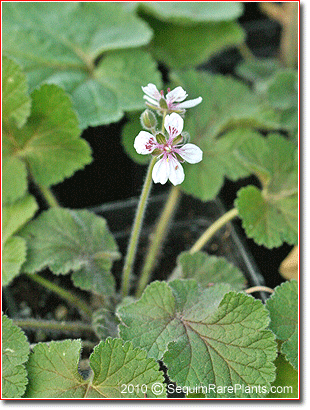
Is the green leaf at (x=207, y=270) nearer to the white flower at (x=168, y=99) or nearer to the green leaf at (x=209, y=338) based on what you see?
the green leaf at (x=209, y=338)

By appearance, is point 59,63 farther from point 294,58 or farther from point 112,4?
point 294,58

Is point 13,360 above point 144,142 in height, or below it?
below

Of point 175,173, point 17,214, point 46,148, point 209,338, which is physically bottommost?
point 209,338

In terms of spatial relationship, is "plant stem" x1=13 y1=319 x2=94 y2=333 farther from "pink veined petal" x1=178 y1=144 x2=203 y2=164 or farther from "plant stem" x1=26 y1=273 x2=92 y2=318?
"pink veined petal" x1=178 y1=144 x2=203 y2=164

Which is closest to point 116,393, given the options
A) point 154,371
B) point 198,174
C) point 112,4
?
point 154,371

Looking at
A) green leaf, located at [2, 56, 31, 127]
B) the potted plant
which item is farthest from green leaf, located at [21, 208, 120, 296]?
green leaf, located at [2, 56, 31, 127]

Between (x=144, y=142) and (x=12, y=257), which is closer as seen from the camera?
(x=144, y=142)

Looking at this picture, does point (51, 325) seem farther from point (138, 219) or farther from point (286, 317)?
point (286, 317)

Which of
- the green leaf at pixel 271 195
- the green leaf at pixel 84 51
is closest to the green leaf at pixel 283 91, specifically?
the green leaf at pixel 271 195

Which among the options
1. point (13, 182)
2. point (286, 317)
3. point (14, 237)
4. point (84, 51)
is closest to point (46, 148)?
point (13, 182)
